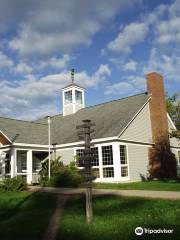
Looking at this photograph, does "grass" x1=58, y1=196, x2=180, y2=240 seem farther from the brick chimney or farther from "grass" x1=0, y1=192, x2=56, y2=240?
the brick chimney

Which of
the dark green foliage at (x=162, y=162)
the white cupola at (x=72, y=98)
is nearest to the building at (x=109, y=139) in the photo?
the dark green foliage at (x=162, y=162)

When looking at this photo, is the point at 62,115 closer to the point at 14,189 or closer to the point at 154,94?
the point at 154,94

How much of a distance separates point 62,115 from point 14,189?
51.7ft

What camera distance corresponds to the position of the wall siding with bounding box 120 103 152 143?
23.2 metres

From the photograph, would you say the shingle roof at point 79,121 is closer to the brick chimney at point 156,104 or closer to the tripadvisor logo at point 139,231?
the brick chimney at point 156,104

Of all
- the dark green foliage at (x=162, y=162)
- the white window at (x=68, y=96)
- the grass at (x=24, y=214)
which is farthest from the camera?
the white window at (x=68, y=96)

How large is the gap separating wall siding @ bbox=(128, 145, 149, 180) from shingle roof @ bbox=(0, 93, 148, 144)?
215 centimetres

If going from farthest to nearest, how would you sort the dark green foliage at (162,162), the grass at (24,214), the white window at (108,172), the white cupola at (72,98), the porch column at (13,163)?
1. the white cupola at (72,98)
2. the dark green foliage at (162,162)
3. the porch column at (13,163)
4. the white window at (108,172)
5. the grass at (24,214)

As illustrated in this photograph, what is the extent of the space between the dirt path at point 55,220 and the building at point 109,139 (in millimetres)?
7687

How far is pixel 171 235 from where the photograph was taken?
27.5ft

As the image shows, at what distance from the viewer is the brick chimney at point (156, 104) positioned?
2614cm

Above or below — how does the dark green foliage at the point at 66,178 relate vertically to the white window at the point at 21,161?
below

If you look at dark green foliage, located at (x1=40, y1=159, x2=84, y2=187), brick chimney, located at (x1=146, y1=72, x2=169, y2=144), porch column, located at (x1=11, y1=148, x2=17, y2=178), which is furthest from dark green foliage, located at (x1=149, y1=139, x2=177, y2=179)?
porch column, located at (x1=11, y1=148, x2=17, y2=178)

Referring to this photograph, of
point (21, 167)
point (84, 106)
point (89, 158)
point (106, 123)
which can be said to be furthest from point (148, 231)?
point (84, 106)
